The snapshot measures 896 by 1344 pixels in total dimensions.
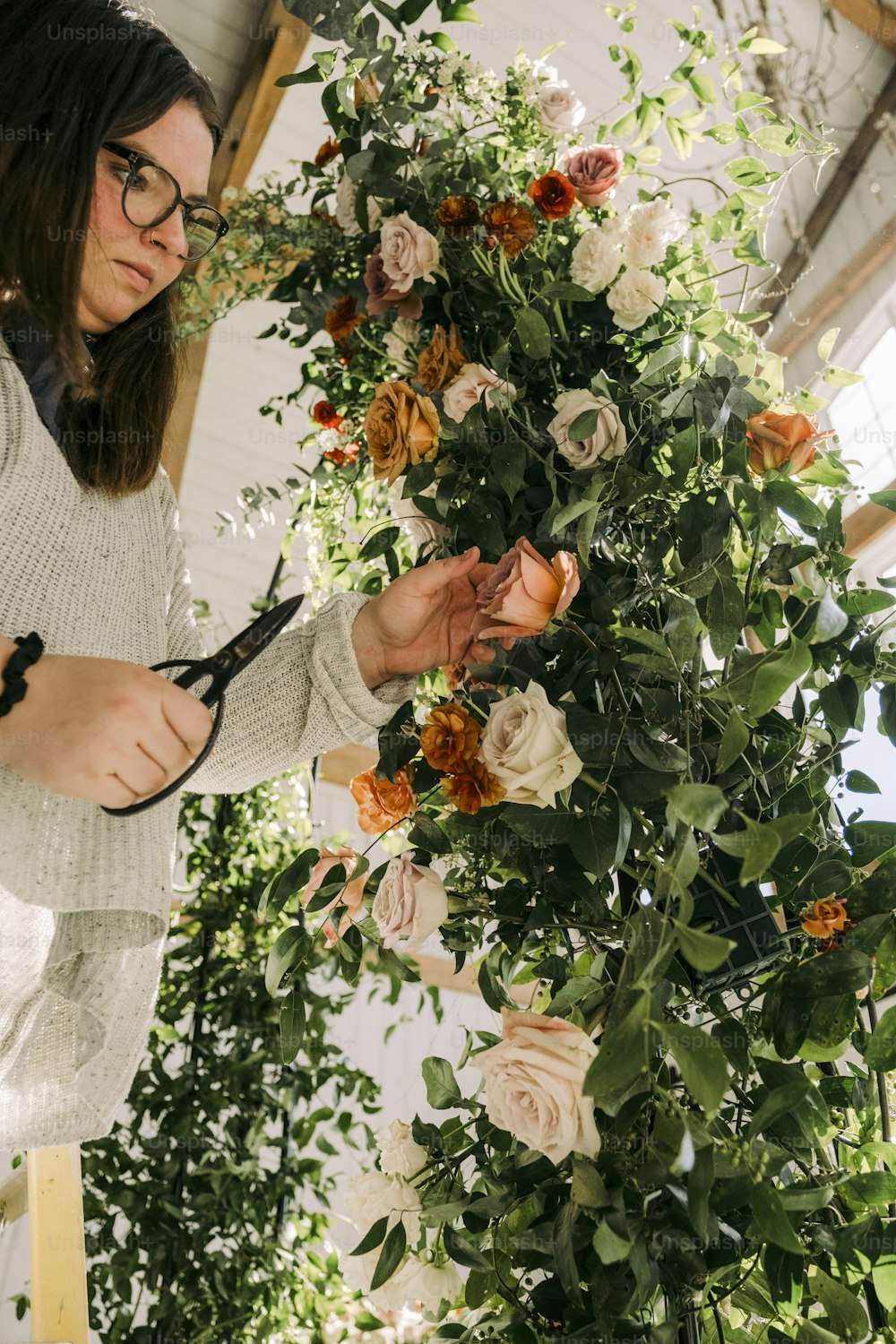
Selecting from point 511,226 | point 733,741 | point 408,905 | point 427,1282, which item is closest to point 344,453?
point 511,226

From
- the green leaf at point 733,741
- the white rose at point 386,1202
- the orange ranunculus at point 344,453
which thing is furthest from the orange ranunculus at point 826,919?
the orange ranunculus at point 344,453

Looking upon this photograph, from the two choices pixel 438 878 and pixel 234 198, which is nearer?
pixel 438 878

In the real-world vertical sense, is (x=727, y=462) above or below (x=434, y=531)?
above

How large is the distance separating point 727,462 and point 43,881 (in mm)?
640

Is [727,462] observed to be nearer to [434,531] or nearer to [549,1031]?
[434,531]

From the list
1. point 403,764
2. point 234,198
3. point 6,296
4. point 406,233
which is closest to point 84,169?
point 6,296

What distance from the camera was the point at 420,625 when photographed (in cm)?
98

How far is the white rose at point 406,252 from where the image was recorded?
1148 millimetres

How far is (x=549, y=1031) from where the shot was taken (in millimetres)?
716

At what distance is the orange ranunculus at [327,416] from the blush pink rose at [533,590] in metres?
0.68

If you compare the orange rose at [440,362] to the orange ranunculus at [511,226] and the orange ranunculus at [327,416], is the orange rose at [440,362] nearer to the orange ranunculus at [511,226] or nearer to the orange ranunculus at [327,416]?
the orange ranunculus at [511,226]

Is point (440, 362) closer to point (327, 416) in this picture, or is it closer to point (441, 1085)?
point (327, 416)

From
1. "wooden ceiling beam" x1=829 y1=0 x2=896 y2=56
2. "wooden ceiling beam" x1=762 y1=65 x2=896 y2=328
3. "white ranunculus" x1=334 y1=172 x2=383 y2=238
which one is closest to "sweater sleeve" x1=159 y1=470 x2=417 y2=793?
"white ranunculus" x1=334 y1=172 x2=383 y2=238

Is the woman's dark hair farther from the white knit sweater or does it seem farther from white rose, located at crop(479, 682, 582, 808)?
white rose, located at crop(479, 682, 582, 808)
